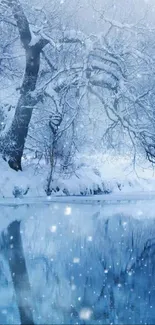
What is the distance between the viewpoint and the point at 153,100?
21672 millimetres

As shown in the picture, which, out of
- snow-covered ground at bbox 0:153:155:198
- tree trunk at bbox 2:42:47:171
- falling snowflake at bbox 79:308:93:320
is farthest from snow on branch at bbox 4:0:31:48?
falling snowflake at bbox 79:308:93:320

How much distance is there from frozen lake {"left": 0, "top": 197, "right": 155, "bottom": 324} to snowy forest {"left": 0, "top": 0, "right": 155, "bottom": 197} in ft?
21.8

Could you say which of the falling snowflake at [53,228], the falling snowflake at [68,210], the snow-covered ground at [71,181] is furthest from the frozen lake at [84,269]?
the snow-covered ground at [71,181]

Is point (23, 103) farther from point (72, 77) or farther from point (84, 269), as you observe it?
point (84, 269)

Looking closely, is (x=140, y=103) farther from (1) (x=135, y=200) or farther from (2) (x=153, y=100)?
(1) (x=135, y=200)

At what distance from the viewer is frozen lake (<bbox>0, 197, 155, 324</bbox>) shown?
5.32 metres

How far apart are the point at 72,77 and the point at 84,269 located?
13.4 metres

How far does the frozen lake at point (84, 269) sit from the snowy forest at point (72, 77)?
6636 mm

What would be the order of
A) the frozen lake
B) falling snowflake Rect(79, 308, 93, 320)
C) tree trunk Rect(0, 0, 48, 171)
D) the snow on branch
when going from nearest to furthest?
falling snowflake Rect(79, 308, 93, 320), the frozen lake, the snow on branch, tree trunk Rect(0, 0, 48, 171)

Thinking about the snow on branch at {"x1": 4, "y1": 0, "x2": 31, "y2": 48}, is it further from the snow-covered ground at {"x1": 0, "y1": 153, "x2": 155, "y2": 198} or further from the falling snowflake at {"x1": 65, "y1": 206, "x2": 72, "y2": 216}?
the falling snowflake at {"x1": 65, "y1": 206, "x2": 72, "y2": 216}

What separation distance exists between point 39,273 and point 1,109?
15399 millimetres

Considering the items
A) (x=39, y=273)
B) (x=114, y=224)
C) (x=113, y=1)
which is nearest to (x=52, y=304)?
(x=39, y=273)

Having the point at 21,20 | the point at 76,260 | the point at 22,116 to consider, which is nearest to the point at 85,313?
the point at 76,260

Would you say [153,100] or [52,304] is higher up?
[153,100]
